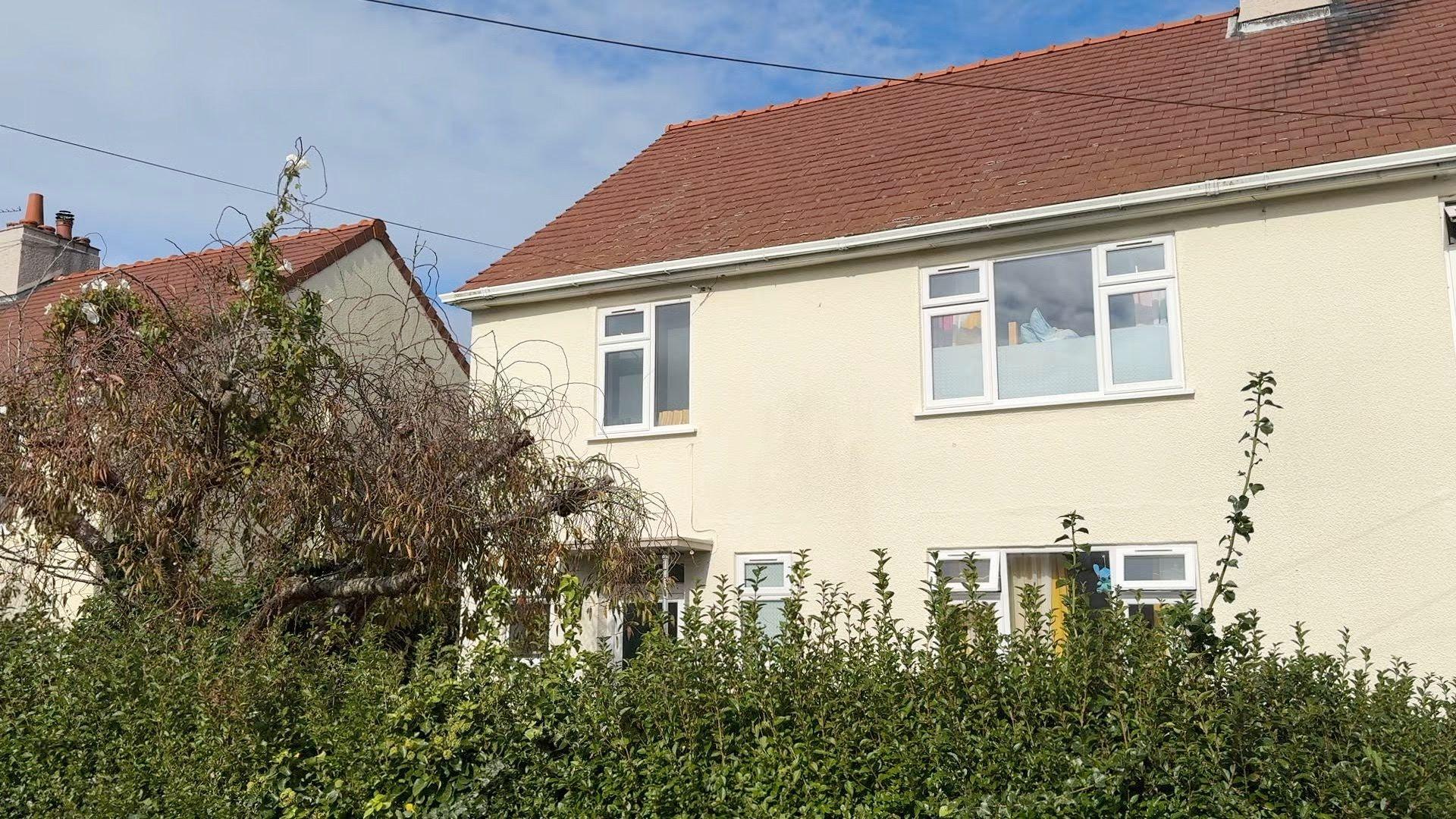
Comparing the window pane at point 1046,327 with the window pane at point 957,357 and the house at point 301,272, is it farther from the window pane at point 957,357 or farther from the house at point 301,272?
the house at point 301,272

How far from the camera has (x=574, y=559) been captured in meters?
9.59

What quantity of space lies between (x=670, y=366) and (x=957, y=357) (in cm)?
297

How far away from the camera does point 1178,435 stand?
31.9 ft

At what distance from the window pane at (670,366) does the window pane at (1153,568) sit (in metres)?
4.46

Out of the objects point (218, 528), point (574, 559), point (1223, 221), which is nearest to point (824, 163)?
point (1223, 221)

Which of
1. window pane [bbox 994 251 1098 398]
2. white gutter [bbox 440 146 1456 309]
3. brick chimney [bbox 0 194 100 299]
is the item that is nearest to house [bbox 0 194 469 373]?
brick chimney [bbox 0 194 100 299]

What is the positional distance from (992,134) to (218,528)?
8.38 metres

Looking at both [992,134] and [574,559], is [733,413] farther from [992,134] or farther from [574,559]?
[992,134]

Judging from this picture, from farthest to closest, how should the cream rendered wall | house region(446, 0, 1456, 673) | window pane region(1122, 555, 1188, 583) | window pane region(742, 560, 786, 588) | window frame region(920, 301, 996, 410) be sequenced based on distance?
the cream rendered wall < window pane region(742, 560, 786, 588) < window frame region(920, 301, 996, 410) < window pane region(1122, 555, 1188, 583) < house region(446, 0, 1456, 673)

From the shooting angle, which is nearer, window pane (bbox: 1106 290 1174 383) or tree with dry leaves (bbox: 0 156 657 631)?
tree with dry leaves (bbox: 0 156 657 631)

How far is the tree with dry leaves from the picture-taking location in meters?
7.99

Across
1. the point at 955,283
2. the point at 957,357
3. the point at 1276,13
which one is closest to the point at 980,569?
the point at 957,357

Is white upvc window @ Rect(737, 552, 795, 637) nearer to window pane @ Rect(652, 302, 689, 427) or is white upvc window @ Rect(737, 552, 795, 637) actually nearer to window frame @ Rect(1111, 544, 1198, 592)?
window pane @ Rect(652, 302, 689, 427)

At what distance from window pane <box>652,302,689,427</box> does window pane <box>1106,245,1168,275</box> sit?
4167 mm
